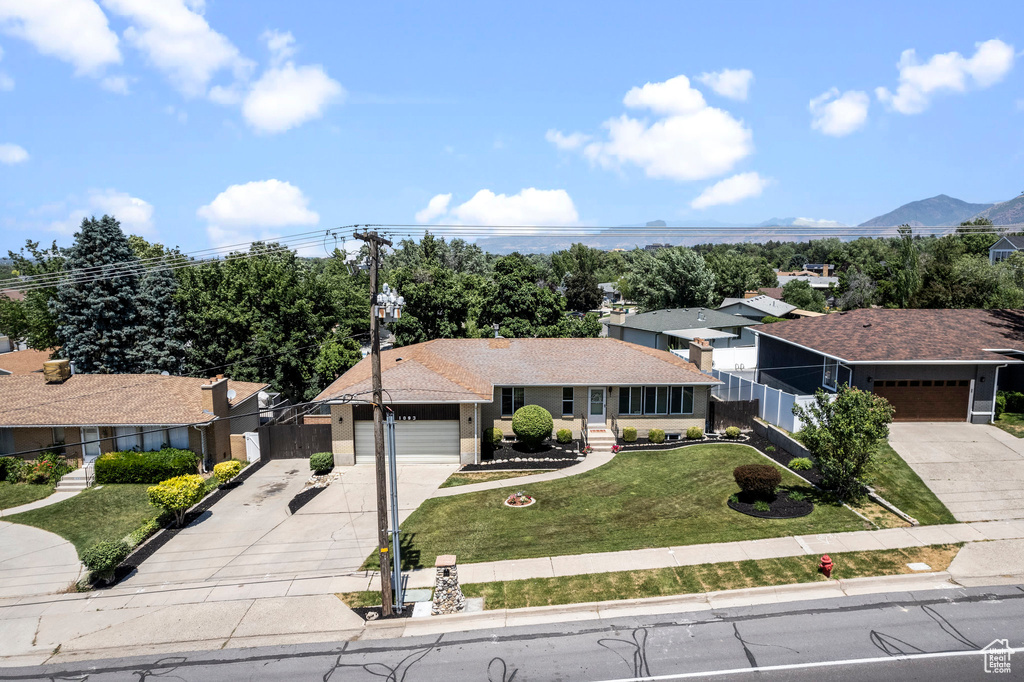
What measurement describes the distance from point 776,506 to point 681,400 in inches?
374

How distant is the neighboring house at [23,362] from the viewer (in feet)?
133

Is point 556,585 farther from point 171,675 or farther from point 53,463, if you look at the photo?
point 53,463

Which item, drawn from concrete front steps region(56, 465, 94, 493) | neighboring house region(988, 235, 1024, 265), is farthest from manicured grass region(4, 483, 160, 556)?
neighboring house region(988, 235, 1024, 265)

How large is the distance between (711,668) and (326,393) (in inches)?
787

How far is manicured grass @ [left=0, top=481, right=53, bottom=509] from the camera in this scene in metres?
24.3

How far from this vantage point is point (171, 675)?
12.9 metres

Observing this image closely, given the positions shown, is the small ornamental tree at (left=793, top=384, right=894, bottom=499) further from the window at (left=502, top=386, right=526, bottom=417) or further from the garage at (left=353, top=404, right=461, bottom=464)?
the garage at (left=353, top=404, right=461, bottom=464)

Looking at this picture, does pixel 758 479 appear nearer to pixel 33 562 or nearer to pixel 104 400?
pixel 33 562

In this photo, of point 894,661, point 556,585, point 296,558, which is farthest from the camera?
point 296,558

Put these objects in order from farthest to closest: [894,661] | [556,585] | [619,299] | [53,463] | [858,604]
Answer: [619,299], [53,463], [556,585], [858,604], [894,661]

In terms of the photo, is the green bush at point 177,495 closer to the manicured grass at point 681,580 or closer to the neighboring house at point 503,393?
the neighboring house at point 503,393

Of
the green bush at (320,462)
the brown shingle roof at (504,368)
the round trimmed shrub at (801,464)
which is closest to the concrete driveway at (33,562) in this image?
the green bush at (320,462)

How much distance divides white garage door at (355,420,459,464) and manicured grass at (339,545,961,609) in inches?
437

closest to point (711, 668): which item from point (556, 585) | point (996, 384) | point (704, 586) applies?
point (704, 586)
